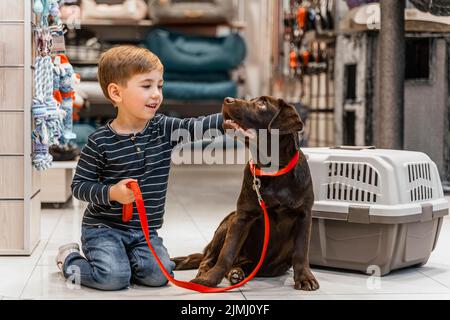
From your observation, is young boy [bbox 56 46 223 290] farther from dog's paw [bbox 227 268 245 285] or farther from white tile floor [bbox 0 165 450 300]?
dog's paw [bbox 227 268 245 285]

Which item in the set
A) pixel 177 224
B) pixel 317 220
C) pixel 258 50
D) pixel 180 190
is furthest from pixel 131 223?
pixel 258 50

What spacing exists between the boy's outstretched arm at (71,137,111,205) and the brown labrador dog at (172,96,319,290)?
0.35 meters

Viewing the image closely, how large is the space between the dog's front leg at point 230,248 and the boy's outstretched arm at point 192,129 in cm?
24

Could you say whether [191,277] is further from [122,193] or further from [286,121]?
[286,121]

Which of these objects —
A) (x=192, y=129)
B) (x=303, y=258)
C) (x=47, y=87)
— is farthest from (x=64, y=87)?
(x=303, y=258)

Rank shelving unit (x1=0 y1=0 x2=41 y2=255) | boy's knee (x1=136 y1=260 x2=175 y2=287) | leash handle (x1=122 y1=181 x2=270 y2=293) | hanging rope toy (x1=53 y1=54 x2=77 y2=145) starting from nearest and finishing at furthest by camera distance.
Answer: leash handle (x1=122 y1=181 x2=270 y2=293), boy's knee (x1=136 y1=260 x2=175 y2=287), shelving unit (x1=0 y1=0 x2=41 y2=255), hanging rope toy (x1=53 y1=54 x2=77 y2=145)

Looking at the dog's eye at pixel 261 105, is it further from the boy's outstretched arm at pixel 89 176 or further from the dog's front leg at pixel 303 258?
the boy's outstretched arm at pixel 89 176

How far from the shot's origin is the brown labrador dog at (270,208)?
1.93 m

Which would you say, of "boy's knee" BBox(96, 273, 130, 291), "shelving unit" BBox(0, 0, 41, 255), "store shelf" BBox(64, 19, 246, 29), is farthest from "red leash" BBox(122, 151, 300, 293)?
"store shelf" BBox(64, 19, 246, 29)

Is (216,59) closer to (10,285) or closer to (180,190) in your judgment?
(180,190)

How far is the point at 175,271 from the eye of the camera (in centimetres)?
221

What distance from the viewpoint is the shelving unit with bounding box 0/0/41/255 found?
2373 mm

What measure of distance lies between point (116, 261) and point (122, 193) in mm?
210

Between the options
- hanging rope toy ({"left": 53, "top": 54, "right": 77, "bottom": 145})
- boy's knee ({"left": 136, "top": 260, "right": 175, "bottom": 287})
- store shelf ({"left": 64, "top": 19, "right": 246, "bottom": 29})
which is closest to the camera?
boy's knee ({"left": 136, "top": 260, "right": 175, "bottom": 287})
